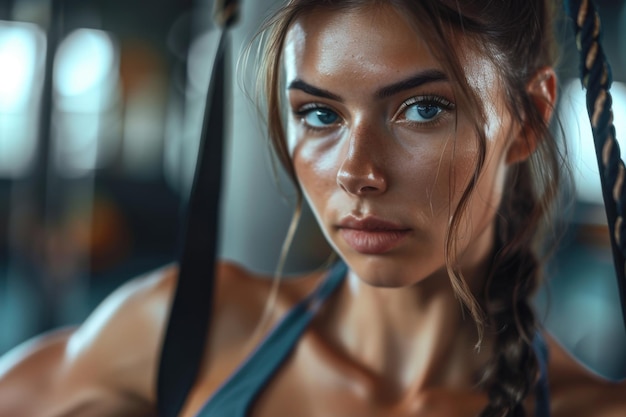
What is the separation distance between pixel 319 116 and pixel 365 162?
0.27 ft

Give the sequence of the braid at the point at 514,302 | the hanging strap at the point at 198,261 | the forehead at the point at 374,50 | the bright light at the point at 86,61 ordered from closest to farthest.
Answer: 1. the forehead at the point at 374,50
2. the braid at the point at 514,302
3. the hanging strap at the point at 198,261
4. the bright light at the point at 86,61

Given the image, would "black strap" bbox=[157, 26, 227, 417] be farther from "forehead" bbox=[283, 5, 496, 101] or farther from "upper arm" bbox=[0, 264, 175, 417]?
"forehead" bbox=[283, 5, 496, 101]

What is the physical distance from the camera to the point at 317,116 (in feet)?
2.02

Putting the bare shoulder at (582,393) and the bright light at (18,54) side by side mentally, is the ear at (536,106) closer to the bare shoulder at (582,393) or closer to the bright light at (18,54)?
the bare shoulder at (582,393)

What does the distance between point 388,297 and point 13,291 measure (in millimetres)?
3455

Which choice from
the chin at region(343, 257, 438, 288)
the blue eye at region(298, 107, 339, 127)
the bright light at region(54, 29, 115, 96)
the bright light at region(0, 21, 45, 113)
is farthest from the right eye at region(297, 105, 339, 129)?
the bright light at region(54, 29, 115, 96)

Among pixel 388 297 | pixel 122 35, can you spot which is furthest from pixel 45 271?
pixel 388 297

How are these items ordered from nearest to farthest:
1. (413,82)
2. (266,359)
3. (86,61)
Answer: (413,82) → (266,359) → (86,61)

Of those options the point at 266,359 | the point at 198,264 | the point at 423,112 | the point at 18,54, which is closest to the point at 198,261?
the point at 198,264

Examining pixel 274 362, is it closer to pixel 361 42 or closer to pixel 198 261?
pixel 198 261

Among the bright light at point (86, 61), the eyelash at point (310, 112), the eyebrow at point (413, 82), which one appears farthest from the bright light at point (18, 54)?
the eyebrow at point (413, 82)

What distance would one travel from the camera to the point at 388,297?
2.50 feet

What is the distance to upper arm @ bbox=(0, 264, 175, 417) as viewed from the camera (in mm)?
812

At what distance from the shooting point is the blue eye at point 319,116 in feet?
1.99
